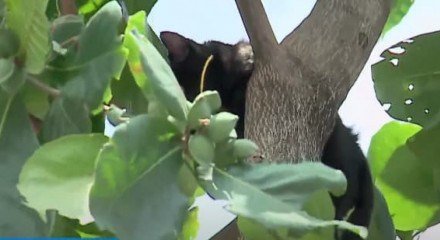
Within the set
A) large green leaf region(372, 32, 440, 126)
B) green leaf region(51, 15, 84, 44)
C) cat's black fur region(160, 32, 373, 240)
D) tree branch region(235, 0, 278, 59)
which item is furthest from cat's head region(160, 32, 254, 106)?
green leaf region(51, 15, 84, 44)

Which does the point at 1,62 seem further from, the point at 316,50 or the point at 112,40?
the point at 316,50

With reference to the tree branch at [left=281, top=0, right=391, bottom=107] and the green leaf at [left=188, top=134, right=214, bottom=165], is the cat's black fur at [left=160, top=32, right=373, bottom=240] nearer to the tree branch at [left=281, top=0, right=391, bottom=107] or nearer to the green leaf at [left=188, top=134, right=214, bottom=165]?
the tree branch at [left=281, top=0, right=391, bottom=107]

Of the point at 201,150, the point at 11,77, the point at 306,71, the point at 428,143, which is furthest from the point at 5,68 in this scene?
the point at 428,143

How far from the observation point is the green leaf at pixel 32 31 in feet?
1.28

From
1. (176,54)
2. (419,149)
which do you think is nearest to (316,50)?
(419,149)

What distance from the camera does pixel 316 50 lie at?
0.60 m

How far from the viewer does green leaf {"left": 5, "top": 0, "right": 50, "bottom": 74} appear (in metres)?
0.39

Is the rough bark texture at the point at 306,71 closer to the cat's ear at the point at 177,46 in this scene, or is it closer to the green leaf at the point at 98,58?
the green leaf at the point at 98,58

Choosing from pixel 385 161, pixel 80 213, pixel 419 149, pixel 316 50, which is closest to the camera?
pixel 80 213

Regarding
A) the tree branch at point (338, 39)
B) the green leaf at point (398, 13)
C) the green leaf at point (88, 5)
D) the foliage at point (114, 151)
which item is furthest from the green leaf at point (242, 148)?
the green leaf at point (398, 13)

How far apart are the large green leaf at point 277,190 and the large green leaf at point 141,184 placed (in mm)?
20

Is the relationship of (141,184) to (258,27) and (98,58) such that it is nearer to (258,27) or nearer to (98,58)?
(98,58)

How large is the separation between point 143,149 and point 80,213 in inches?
1.6

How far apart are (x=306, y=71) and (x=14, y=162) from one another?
0.25 m
